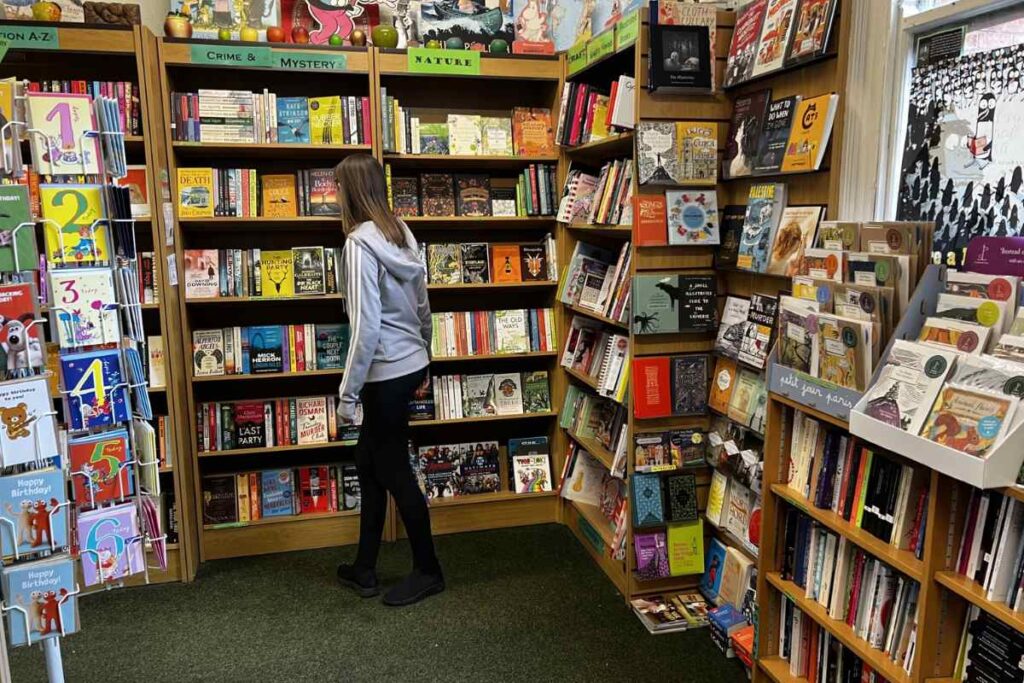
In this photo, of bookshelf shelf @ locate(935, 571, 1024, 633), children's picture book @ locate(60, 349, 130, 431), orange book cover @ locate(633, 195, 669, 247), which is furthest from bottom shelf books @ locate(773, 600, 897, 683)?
children's picture book @ locate(60, 349, 130, 431)

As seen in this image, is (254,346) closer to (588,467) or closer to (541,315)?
(541,315)

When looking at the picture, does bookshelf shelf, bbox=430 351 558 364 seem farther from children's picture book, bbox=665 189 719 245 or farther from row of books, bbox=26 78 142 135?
row of books, bbox=26 78 142 135

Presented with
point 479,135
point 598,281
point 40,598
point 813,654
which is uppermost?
point 479,135

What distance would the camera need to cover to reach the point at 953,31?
188 cm

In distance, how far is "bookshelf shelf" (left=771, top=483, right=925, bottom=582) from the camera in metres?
1.64

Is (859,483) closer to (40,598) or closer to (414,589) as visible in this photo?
(414,589)

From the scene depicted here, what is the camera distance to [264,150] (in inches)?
129

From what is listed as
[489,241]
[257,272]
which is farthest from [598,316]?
[257,272]

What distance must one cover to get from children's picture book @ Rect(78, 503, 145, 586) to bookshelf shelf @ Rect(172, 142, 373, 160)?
1836 mm

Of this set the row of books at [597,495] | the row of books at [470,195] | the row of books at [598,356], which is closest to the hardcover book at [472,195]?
the row of books at [470,195]

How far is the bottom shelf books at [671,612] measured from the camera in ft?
8.88

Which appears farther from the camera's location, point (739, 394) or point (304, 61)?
point (304, 61)

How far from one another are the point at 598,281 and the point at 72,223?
6.61ft

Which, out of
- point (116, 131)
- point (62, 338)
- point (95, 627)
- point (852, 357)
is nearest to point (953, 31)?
point (852, 357)
